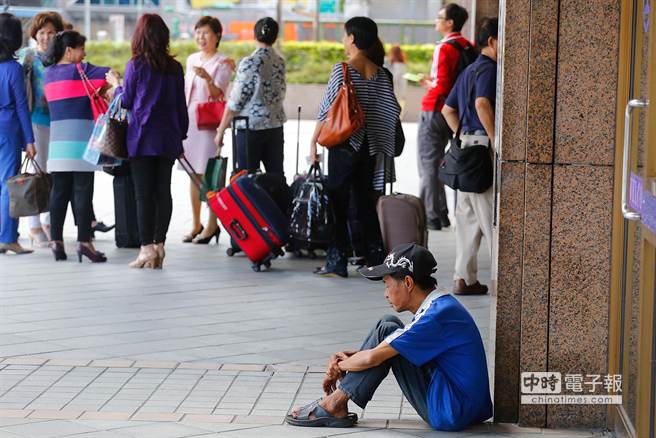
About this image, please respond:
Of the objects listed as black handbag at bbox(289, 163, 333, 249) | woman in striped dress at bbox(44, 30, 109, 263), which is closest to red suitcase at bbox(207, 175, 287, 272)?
black handbag at bbox(289, 163, 333, 249)

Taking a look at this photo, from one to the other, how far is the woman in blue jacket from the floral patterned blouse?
1.68 m

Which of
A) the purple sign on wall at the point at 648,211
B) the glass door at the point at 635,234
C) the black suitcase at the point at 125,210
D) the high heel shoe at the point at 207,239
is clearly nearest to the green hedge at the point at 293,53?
the high heel shoe at the point at 207,239

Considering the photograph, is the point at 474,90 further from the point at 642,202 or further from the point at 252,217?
the point at 642,202

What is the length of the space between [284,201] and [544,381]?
4.63 meters

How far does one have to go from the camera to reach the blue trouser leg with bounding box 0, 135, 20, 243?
991 centimetres

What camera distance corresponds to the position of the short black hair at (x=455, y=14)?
34.3ft

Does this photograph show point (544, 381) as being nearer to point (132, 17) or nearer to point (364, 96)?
point (364, 96)

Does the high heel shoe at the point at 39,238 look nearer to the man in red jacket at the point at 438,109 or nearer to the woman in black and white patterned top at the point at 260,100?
the woman in black and white patterned top at the point at 260,100

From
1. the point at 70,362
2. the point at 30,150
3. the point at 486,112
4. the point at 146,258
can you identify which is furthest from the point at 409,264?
the point at 30,150

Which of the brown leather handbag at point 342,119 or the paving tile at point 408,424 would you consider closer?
the paving tile at point 408,424

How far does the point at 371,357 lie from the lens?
495 centimetres

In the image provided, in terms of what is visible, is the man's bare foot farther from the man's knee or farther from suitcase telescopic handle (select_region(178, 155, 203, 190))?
suitcase telescopic handle (select_region(178, 155, 203, 190))

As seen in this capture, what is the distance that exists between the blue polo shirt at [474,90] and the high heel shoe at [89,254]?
3.16 m

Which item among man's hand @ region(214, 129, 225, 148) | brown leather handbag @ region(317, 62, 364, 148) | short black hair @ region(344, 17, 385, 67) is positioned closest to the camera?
brown leather handbag @ region(317, 62, 364, 148)
